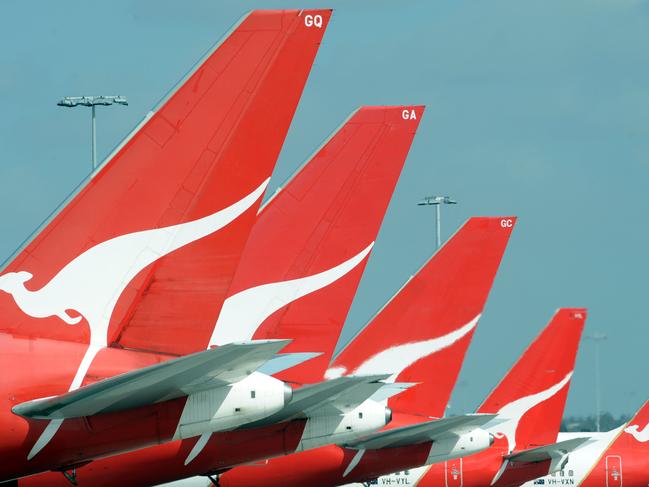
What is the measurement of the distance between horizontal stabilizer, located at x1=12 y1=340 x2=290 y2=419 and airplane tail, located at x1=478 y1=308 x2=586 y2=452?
25505 mm

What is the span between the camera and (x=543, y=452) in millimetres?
37375

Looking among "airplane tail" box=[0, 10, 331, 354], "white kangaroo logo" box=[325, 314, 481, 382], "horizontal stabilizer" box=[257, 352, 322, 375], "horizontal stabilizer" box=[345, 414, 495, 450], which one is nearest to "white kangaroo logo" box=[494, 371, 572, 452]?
"white kangaroo logo" box=[325, 314, 481, 382]

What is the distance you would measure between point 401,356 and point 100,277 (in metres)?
16.0

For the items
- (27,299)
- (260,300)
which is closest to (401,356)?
(260,300)

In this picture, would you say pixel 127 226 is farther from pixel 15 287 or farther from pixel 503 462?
pixel 503 462

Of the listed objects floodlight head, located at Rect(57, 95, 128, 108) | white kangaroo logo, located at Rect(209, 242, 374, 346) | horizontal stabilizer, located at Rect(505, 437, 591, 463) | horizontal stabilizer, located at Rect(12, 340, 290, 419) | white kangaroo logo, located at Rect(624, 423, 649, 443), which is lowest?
horizontal stabilizer, located at Rect(12, 340, 290, 419)

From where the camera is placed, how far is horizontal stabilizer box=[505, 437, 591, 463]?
37.1 m

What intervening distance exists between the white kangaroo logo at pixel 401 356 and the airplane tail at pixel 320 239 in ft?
16.9

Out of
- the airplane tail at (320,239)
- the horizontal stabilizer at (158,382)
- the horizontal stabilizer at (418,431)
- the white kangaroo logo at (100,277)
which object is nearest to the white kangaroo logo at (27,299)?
the white kangaroo logo at (100,277)

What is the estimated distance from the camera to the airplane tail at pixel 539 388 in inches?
1559

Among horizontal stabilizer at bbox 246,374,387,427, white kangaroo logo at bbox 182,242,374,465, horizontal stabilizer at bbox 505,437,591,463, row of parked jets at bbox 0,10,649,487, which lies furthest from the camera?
horizontal stabilizer at bbox 505,437,591,463

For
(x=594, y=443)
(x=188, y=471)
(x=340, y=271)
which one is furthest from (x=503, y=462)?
(x=188, y=471)

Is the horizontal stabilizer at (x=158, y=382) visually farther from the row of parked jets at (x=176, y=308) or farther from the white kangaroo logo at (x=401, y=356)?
the white kangaroo logo at (x=401, y=356)

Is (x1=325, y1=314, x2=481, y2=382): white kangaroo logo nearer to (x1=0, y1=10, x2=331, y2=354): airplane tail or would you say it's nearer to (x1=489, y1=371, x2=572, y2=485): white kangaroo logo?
(x1=489, y1=371, x2=572, y2=485): white kangaroo logo
